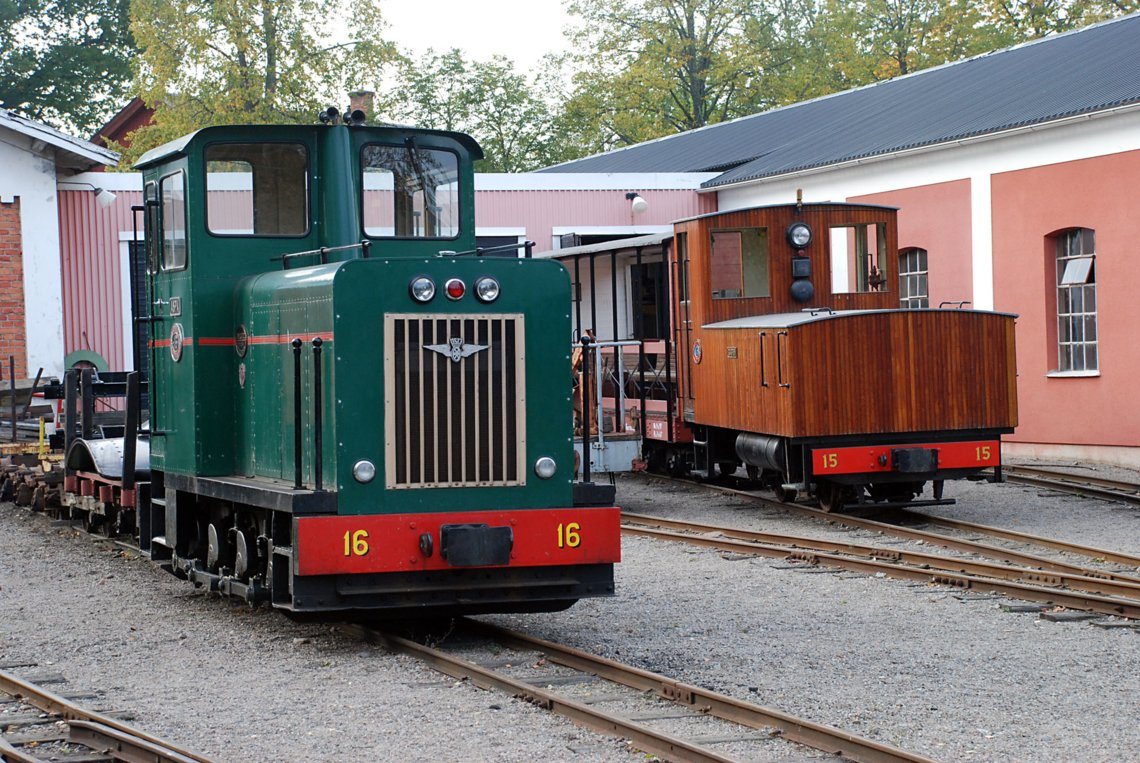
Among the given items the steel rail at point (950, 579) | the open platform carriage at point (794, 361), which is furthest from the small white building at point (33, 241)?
the steel rail at point (950, 579)

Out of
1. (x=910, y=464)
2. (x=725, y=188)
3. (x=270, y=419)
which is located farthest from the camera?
(x=725, y=188)

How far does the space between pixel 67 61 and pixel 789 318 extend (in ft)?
152

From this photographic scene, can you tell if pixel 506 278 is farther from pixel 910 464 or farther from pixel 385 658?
pixel 910 464

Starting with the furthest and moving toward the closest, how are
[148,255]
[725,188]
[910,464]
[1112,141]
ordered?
[725,188]
[1112,141]
[910,464]
[148,255]

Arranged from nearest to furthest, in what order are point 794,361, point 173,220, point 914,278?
point 173,220
point 794,361
point 914,278

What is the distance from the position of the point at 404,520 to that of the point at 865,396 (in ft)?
21.9

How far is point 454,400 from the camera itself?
798cm

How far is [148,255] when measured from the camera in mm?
9797

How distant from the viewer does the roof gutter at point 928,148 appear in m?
19.3

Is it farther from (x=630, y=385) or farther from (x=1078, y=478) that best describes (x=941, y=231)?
(x=630, y=385)

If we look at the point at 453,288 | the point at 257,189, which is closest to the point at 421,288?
the point at 453,288

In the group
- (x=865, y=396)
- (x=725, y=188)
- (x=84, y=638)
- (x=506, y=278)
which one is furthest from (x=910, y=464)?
(x=725, y=188)

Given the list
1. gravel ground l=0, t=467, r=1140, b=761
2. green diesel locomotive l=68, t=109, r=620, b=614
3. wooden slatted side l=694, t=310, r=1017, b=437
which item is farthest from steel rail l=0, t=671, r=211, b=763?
wooden slatted side l=694, t=310, r=1017, b=437

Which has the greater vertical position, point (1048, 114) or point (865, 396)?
point (1048, 114)
